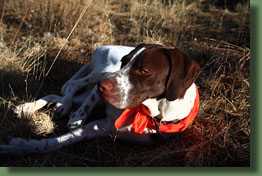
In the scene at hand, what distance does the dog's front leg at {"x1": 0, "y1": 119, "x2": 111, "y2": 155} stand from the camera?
9.10 feet

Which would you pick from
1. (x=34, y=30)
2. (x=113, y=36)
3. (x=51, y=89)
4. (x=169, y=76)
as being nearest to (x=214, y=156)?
(x=169, y=76)

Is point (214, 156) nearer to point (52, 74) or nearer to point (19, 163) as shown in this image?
point (19, 163)

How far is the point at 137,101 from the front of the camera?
8.37ft

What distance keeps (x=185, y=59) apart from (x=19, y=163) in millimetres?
1779

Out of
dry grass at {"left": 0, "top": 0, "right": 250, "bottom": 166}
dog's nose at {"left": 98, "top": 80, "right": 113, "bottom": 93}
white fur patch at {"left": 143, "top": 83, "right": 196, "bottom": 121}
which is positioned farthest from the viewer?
dry grass at {"left": 0, "top": 0, "right": 250, "bottom": 166}

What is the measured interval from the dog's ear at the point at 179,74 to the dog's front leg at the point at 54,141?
972 millimetres

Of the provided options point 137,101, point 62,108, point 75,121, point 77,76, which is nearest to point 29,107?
point 62,108

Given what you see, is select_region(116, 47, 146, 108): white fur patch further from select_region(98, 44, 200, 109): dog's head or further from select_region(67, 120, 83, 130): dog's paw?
select_region(67, 120, 83, 130): dog's paw

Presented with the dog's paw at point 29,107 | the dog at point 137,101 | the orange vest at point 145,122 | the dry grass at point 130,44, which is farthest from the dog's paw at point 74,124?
the orange vest at point 145,122

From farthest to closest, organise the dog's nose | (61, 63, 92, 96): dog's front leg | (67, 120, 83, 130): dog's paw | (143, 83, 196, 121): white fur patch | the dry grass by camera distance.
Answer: (61, 63, 92, 96): dog's front leg → (67, 120, 83, 130): dog's paw → the dry grass → (143, 83, 196, 121): white fur patch → the dog's nose

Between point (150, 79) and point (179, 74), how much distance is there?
9.9 inches

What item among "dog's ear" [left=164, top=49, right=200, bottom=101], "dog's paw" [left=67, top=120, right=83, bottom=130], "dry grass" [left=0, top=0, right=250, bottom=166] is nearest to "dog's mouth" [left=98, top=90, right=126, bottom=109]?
"dog's ear" [left=164, top=49, right=200, bottom=101]

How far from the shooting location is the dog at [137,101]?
249cm

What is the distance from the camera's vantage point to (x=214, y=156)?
111 inches
